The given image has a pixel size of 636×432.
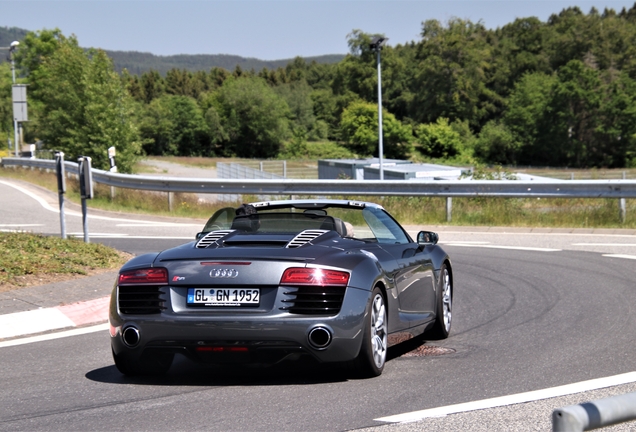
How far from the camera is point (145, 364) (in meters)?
6.33

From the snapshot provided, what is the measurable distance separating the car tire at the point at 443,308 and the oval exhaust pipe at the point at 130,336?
2.78m

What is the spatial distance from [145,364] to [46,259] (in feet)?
17.9

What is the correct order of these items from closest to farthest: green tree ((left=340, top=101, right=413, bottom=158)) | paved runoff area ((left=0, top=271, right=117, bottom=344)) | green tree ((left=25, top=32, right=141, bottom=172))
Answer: paved runoff area ((left=0, top=271, right=117, bottom=344)) → green tree ((left=25, top=32, right=141, bottom=172)) → green tree ((left=340, top=101, right=413, bottom=158))

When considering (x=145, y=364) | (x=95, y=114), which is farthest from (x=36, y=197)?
(x=95, y=114)

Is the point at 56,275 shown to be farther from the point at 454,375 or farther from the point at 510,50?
the point at 510,50

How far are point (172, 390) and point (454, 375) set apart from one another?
1.87 meters

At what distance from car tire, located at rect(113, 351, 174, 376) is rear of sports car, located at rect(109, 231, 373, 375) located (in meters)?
0.14

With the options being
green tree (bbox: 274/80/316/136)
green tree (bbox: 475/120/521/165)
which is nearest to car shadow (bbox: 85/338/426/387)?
green tree (bbox: 475/120/521/165)

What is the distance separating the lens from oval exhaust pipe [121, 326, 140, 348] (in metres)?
6.08

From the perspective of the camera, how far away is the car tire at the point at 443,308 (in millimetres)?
7910

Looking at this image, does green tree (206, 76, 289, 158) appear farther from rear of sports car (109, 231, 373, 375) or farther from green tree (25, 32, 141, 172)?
rear of sports car (109, 231, 373, 375)

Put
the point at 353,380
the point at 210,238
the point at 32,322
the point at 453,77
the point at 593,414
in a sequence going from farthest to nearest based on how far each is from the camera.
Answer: the point at 453,77, the point at 32,322, the point at 210,238, the point at 353,380, the point at 593,414

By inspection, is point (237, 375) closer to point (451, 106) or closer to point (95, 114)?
point (95, 114)

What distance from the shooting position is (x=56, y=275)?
10867mm
